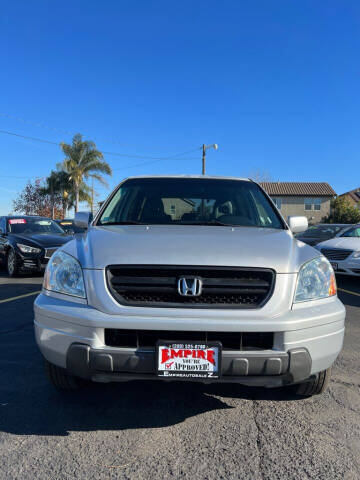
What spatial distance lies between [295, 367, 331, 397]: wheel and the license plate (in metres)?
0.81

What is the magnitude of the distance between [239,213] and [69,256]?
170cm

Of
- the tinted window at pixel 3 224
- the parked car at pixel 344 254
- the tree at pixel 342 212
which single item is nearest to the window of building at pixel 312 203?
the tree at pixel 342 212

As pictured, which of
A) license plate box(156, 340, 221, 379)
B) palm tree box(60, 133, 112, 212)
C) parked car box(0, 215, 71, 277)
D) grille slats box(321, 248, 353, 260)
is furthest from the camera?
palm tree box(60, 133, 112, 212)

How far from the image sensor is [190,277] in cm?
219

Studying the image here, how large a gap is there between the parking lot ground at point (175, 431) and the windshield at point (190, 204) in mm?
1356

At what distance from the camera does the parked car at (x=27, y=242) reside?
8.28 metres

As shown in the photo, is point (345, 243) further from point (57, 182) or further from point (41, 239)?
point (57, 182)

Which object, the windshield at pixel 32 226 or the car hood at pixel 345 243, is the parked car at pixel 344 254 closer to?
the car hood at pixel 345 243

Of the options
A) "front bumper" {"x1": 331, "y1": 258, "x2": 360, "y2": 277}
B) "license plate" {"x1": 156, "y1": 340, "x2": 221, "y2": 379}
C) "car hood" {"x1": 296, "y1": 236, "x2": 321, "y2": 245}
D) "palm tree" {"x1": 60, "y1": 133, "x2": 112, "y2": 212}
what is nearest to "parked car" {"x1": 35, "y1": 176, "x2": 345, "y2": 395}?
"license plate" {"x1": 156, "y1": 340, "x2": 221, "y2": 379}

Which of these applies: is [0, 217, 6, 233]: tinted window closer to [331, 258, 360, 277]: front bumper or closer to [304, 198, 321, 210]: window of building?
[331, 258, 360, 277]: front bumper

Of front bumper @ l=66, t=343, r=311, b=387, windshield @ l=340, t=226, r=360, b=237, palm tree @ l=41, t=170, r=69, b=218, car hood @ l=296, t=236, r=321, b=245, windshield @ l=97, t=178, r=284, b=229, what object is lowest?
front bumper @ l=66, t=343, r=311, b=387

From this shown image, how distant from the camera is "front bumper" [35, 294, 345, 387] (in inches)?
82.0

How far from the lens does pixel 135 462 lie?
78.9 inches

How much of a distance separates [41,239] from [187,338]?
23.7 ft
